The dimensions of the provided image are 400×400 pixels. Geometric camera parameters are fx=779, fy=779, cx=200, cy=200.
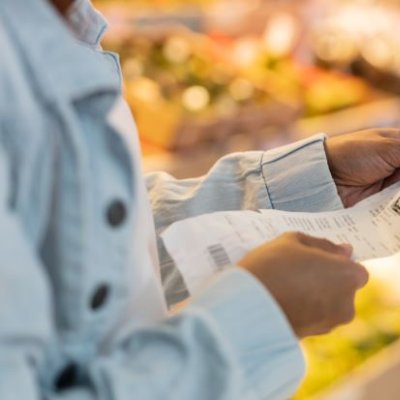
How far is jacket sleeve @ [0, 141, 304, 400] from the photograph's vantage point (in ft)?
1.85

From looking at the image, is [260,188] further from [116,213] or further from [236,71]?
[236,71]

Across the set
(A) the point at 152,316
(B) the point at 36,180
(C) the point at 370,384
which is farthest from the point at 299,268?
(C) the point at 370,384

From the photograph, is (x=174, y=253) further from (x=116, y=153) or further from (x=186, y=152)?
(x=186, y=152)

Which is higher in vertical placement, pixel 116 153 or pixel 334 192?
pixel 116 153

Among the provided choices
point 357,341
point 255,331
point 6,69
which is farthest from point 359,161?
point 357,341

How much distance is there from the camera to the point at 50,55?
62cm

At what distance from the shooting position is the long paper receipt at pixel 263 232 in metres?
0.76

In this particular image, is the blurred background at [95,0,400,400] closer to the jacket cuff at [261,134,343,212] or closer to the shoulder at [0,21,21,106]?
the jacket cuff at [261,134,343,212]

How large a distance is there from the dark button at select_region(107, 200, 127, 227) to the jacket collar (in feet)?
0.30

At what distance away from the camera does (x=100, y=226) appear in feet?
2.03

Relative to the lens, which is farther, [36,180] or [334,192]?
[334,192]

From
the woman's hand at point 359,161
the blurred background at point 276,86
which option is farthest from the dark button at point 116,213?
the blurred background at point 276,86

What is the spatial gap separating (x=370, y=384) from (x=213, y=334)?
1177 mm

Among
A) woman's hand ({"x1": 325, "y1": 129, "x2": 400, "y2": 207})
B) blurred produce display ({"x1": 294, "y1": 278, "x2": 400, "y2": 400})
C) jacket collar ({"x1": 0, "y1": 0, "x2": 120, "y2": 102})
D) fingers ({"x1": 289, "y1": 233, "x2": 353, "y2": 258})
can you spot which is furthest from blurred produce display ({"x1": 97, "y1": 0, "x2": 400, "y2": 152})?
jacket collar ({"x1": 0, "y1": 0, "x2": 120, "y2": 102})
